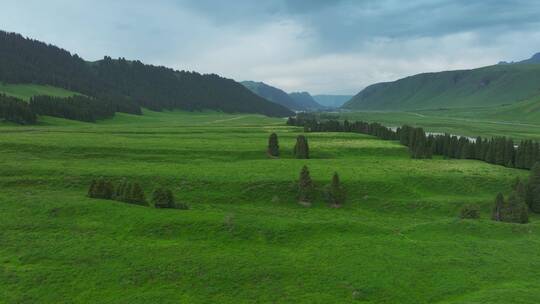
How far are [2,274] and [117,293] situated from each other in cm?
1058

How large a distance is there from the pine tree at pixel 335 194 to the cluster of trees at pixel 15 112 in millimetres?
126095

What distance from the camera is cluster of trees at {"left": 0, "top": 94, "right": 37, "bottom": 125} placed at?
430 ft

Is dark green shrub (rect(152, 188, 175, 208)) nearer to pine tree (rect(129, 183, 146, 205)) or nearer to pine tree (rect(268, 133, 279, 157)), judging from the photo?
pine tree (rect(129, 183, 146, 205))

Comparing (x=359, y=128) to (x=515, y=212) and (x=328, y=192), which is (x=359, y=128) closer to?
(x=328, y=192)

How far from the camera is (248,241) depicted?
41.1m

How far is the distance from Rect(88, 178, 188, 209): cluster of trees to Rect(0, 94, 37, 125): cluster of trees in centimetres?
10777

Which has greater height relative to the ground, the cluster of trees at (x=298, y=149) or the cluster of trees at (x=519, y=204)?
the cluster of trees at (x=298, y=149)

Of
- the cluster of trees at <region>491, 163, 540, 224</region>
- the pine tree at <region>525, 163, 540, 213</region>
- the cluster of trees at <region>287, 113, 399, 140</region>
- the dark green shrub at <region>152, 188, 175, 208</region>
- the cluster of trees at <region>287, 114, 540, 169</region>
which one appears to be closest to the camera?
the dark green shrub at <region>152, 188, 175, 208</region>

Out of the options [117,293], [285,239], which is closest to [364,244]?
[285,239]

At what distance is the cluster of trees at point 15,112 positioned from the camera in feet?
430

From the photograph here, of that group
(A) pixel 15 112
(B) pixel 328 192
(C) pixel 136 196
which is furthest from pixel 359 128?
(A) pixel 15 112

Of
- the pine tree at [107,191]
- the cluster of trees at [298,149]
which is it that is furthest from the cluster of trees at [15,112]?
the pine tree at [107,191]

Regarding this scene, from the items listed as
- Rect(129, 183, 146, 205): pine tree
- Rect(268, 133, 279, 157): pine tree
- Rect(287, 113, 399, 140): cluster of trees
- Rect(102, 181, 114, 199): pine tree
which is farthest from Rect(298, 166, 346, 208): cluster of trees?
Rect(287, 113, 399, 140): cluster of trees

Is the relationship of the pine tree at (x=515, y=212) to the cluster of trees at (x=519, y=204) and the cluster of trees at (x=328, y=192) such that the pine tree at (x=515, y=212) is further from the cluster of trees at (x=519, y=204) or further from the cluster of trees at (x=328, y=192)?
the cluster of trees at (x=328, y=192)
